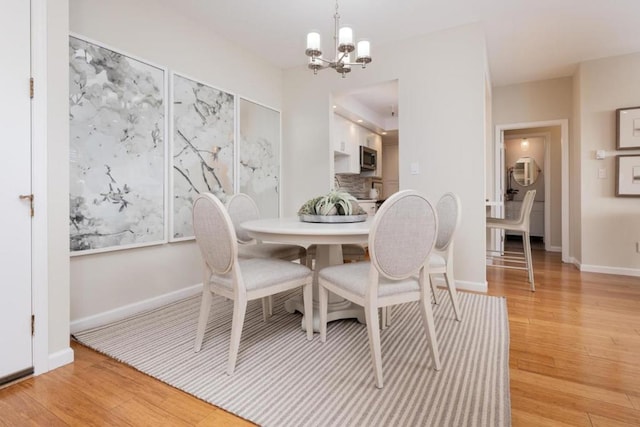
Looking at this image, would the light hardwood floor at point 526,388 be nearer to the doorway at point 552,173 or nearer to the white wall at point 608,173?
the white wall at point 608,173

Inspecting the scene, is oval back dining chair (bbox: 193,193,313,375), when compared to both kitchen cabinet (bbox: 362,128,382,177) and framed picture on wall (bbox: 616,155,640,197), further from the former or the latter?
kitchen cabinet (bbox: 362,128,382,177)

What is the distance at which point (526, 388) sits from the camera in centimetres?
148

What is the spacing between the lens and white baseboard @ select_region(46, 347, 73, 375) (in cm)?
167

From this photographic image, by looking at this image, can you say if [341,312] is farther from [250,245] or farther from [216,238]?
[216,238]

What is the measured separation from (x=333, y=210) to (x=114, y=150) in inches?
64.5

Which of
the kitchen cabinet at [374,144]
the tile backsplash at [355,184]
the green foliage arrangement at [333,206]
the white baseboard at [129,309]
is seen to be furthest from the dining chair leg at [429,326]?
the kitchen cabinet at [374,144]

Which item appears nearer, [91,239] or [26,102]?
[26,102]

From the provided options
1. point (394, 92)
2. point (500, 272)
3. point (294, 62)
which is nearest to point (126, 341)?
point (294, 62)

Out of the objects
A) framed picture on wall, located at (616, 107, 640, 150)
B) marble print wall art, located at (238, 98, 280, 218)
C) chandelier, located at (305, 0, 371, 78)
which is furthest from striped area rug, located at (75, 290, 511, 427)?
framed picture on wall, located at (616, 107, 640, 150)

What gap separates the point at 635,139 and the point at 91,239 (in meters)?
5.36

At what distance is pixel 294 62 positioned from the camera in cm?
390

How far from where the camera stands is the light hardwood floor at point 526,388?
4.23 feet

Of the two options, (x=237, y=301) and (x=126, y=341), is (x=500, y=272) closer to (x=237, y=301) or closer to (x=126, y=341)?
(x=237, y=301)

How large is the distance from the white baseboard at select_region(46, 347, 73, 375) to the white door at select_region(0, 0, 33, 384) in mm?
88
